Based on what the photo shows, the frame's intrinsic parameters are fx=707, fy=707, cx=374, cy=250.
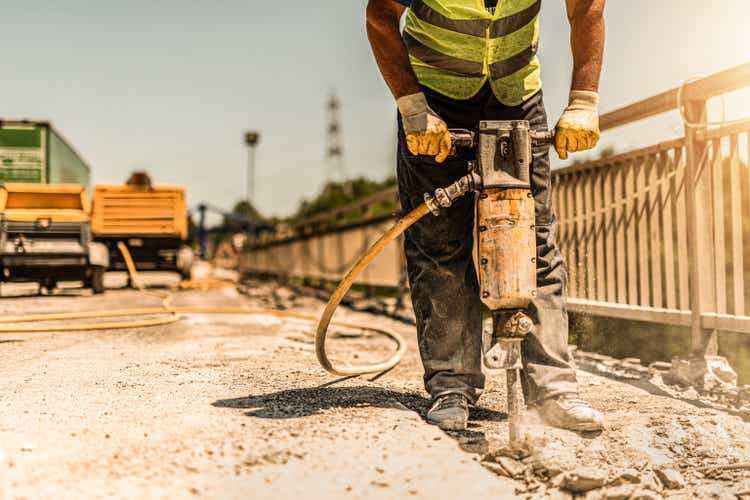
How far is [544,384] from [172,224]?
1047cm

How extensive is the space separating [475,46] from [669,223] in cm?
152

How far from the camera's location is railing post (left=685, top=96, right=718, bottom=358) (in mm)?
3018

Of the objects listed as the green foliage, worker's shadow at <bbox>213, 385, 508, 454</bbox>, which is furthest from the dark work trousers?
the green foliage

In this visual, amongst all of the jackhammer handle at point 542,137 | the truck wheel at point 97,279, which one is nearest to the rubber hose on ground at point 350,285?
the jackhammer handle at point 542,137

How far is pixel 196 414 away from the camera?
6.79 ft

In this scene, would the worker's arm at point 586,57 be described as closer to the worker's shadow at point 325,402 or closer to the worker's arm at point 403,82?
the worker's arm at point 403,82

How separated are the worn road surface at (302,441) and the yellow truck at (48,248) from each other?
6077mm

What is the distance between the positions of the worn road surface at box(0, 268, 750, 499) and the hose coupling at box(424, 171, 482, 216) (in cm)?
66

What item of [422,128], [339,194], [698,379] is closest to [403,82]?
[422,128]

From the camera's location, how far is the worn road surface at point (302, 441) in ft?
5.42

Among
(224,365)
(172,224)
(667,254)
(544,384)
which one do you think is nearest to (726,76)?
(667,254)

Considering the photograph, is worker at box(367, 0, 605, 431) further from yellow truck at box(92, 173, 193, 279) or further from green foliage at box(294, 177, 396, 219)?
green foliage at box(294, 177, 396, 219)

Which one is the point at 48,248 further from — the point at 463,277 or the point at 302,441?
the point at 302,441

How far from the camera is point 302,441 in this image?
1875 mm
